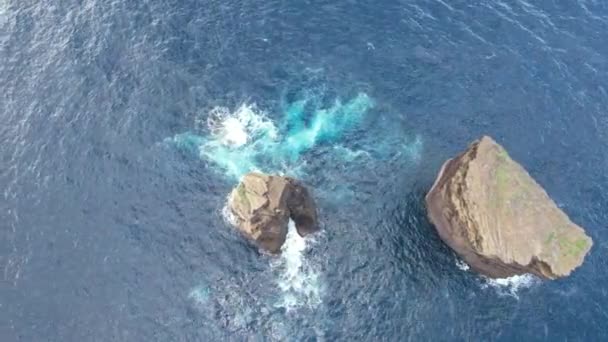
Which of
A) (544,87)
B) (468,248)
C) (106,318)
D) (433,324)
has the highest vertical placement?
(544,87)

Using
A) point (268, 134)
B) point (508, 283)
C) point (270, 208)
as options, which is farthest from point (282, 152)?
point (508, 283)

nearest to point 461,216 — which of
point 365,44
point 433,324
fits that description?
point 433,324

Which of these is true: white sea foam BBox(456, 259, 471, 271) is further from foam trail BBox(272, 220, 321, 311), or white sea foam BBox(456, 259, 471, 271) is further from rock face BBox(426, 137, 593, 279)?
foam trail BBox(272, 220, 321, 311)

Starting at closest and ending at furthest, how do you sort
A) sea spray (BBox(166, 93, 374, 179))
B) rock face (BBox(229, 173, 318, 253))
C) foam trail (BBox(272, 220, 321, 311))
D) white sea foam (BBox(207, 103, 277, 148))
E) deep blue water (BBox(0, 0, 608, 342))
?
1. deep blue water (BBox(0, 0, 608, 342))
2. foam trail (BBox(272, 220, 321, 311))
3. rock face (BBox(229, 173, 318, 253))
4. sea spray (BBox(166, 93, 374, 179))
5. white sea foam (BBox(207, 103, 277, 148))

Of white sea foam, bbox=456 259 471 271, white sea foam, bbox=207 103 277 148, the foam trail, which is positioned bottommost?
the foam trail

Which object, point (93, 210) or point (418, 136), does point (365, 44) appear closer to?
point (418, 136)

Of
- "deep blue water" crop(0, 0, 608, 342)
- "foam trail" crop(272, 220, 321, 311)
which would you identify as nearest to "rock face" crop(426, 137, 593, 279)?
Result: "deep blue water" crop(0, 0, 608, 342)
